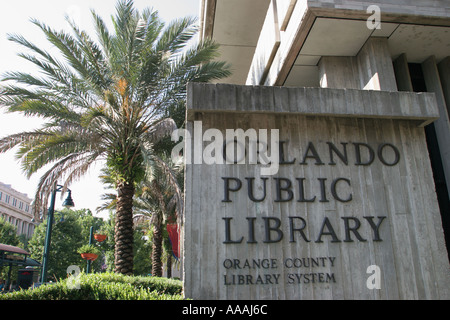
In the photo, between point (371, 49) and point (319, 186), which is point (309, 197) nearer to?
point (319, 186)

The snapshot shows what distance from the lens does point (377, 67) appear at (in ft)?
26.1

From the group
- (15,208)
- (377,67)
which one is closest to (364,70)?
(377,67)

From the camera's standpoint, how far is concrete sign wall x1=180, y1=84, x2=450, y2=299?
6004mm

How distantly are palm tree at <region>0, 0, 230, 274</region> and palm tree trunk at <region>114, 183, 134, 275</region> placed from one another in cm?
3

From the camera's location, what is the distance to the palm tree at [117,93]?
→ 10875mm

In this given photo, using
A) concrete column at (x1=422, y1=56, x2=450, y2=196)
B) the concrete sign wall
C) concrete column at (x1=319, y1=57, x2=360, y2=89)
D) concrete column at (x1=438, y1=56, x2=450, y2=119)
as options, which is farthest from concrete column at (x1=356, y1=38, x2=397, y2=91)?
concrete column at (x1=438, y1=56, x2=450, y2=119)

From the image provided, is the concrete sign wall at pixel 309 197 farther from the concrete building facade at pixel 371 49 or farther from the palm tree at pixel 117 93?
the palm tree at pixel 117 93

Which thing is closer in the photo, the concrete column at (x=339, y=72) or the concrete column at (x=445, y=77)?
the concrete column at (x=339, y=72)

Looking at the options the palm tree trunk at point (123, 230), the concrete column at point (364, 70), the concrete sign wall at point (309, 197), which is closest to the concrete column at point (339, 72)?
the concrete column at point (364, 70)

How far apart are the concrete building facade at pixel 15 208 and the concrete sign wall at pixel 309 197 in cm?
7002

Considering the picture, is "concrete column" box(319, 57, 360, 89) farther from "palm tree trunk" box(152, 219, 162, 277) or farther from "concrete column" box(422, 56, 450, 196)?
"palm tree trunk" box(152, 219, 162, 277)

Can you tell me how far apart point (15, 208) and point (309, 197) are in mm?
78922

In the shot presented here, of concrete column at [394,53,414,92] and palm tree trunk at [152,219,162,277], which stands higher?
concrete column at [394,53,414,92]

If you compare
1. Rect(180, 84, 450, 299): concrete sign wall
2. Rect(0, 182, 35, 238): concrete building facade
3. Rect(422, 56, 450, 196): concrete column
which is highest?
Rect(0, 182, 35, 238): concrete building facade
